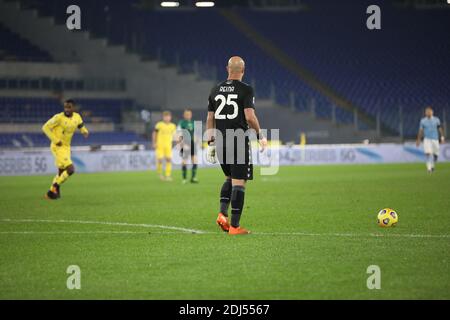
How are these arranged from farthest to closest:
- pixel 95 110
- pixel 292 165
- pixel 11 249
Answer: pixel 95 110 < pixel 292 165 < pixel 11 249

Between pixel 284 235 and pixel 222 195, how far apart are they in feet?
3.58

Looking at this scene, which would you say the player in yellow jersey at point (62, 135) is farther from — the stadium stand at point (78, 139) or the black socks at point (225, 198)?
the stadium stand at point (78, 139)

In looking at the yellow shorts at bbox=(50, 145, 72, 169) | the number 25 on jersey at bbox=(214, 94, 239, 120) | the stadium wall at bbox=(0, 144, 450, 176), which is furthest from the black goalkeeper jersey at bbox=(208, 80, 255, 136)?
the stadium wall at bbox=(0, 144, 450, 176)

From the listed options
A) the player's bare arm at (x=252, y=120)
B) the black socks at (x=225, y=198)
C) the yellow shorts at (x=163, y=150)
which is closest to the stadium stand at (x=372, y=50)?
the yellow shorts at (x=163, y=150)

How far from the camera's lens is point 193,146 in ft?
84.5

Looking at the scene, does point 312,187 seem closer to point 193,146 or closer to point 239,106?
point 193,146

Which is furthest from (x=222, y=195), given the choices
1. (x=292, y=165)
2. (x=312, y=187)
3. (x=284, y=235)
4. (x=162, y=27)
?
(x=162, y=27)

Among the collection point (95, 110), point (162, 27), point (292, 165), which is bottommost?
point (292, 165)

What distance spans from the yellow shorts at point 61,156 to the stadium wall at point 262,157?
1398 centimetres

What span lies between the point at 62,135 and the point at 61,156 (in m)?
0.48

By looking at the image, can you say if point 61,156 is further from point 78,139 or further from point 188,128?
point 78,139

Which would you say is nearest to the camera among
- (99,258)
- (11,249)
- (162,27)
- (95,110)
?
(99,258)

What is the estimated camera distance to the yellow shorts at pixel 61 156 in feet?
62.4

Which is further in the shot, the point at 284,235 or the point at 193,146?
the point at 193,146
